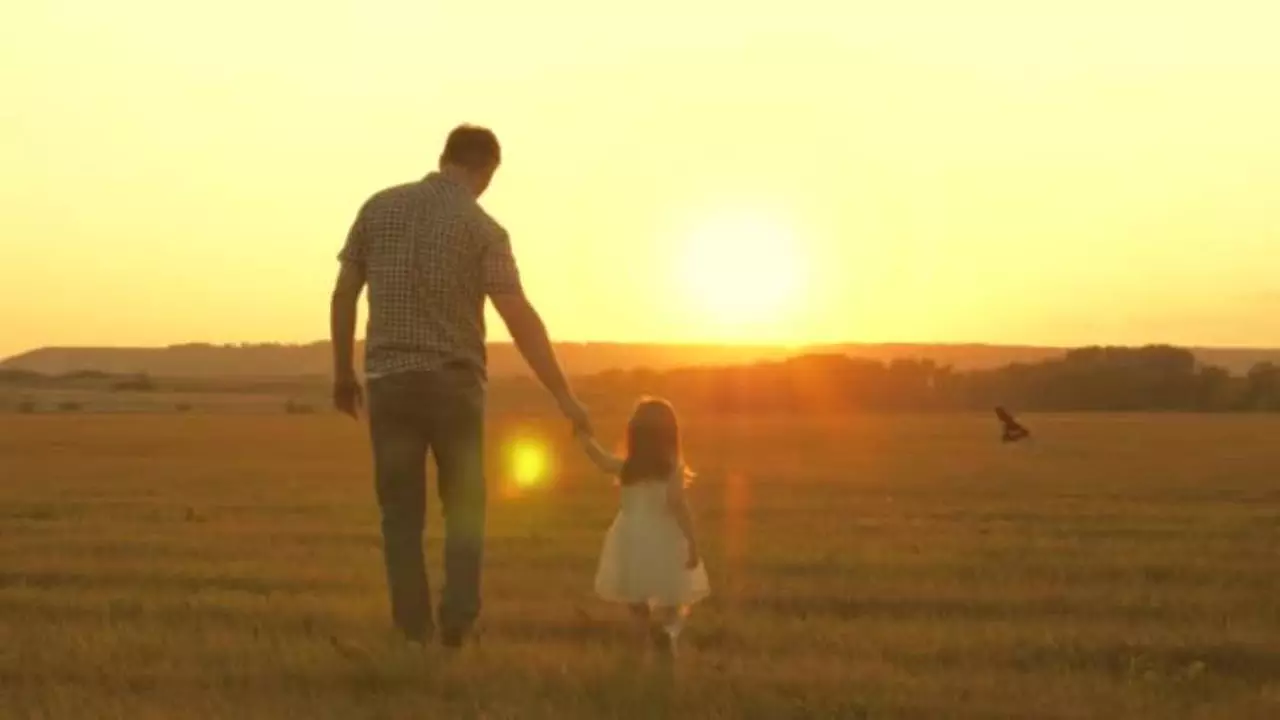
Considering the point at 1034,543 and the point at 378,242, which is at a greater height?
the point at 378,242

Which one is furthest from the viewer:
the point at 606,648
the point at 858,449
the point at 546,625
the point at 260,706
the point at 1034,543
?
the point at 858,449

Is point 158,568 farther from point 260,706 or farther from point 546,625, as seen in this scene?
point 260,706

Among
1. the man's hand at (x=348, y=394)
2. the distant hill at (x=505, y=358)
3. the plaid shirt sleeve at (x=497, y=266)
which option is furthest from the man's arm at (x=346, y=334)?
the distant hill at (x=505, y=358)

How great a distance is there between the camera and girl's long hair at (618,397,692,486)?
7.79 metres

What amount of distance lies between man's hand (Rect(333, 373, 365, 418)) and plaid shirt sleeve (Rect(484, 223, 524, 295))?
0.68 m

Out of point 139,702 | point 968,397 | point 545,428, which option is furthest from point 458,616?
point 968,397

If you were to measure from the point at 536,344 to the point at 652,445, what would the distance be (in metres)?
0.75

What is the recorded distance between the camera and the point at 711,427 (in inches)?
1934

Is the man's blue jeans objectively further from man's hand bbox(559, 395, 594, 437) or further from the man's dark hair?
the man's dark hair

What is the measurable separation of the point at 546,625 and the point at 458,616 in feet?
4.01

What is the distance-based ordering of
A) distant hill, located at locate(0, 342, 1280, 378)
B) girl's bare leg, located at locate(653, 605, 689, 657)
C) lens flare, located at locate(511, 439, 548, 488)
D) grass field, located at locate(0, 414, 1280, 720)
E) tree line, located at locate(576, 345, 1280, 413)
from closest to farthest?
grass field, located at locate(0, 414, 1280, 720) → girl's bare leg, located at locate(653, 605, 689, 657) → lens flare, located at locate(511, 439, 548, 488) → tree line, located at locate(576, 345, 1280, 413) → distant hill, located at locate(0, 342, 1280, 378)

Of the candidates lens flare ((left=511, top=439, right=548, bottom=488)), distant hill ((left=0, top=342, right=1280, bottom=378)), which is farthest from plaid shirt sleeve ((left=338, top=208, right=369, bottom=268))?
distant hill ((left=0, top=342, right=1280, bottom=378))

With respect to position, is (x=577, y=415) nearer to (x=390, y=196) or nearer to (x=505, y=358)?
(x=390, y=196)

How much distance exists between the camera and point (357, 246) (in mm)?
7504
